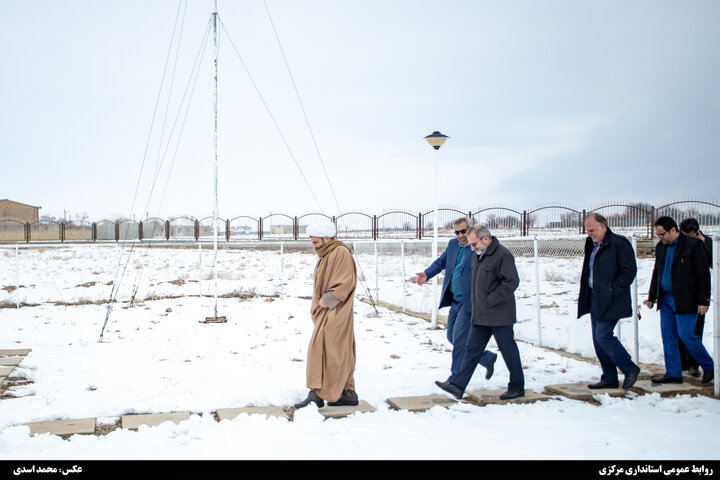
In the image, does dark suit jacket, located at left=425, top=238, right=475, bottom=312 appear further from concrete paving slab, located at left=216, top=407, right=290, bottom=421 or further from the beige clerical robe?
concrete paving slab, located at left=216, top=407, right=290, bottom=421

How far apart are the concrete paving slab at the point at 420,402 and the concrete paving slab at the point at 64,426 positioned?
266 cm

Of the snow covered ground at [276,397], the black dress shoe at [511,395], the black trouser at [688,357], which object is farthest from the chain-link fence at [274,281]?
the black dress shoe at [511,395]

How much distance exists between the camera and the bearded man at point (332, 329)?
17.3 ft

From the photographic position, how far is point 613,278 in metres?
5.57

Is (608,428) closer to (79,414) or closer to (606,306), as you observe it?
(606,306)

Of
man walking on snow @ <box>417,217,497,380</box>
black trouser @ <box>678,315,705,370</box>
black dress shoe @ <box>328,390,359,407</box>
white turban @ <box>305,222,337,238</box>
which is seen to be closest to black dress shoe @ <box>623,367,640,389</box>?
black trouser @ <box>678,315,705,370</box>

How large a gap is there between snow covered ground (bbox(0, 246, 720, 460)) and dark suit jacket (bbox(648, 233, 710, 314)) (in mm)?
941

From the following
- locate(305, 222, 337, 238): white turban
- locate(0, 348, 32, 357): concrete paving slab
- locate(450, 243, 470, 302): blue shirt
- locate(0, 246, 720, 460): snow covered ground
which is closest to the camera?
locate(0, 246, 720, 460): snow covered ground

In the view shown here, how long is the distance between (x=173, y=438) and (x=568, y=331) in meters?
7.39

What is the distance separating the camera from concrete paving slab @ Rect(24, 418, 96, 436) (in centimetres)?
461

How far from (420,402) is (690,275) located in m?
2.98

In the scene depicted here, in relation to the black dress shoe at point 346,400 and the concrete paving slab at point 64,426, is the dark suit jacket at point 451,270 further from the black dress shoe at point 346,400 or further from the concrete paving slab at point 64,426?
the concrete paving slab at point 64,426
